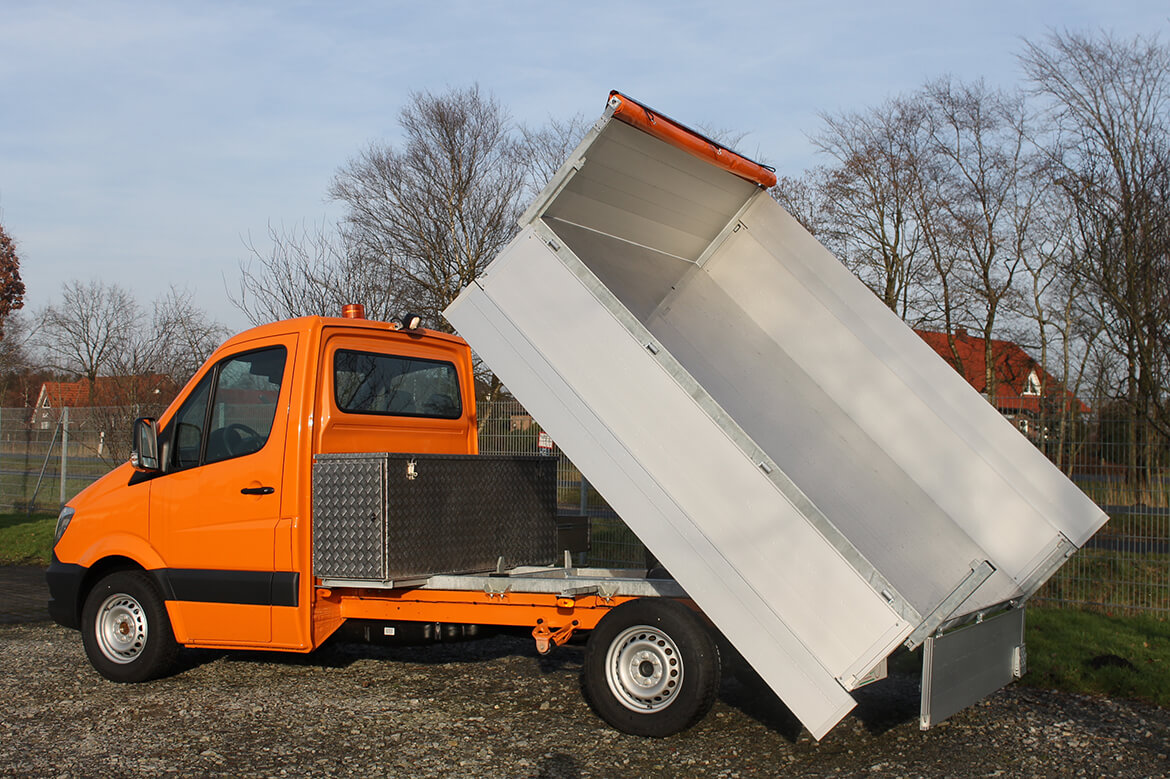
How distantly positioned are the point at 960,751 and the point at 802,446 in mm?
1866

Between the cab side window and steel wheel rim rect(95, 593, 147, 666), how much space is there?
3.31 ft

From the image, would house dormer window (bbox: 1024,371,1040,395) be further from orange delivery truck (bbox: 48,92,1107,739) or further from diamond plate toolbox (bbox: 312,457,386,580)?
diamond plate toolbox (bbox: 312,457,386,580)

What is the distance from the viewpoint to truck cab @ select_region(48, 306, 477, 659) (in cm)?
621

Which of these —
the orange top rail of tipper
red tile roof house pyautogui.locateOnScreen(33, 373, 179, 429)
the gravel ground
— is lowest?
the gravel ground

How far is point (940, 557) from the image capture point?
224 inches

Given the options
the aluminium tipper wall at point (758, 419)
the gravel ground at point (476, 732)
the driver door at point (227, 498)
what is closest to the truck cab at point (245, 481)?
the driver door at point (227, 498)

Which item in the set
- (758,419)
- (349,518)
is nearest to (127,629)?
(349,518)

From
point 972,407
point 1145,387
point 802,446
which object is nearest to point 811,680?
point 802,446

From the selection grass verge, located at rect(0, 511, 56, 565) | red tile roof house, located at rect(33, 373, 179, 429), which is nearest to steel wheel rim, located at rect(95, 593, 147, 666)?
grass verge, located at rect(0, 511, 56, 565)

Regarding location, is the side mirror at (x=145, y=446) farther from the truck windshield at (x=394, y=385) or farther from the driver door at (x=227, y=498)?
the truck windshield at (x=394, y=385)

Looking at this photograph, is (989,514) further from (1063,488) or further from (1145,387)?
(1145,387)

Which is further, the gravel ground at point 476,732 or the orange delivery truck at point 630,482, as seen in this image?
the gravel ground at point 476,732

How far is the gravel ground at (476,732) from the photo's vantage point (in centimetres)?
507

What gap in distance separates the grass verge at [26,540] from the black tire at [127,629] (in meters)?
7.76
